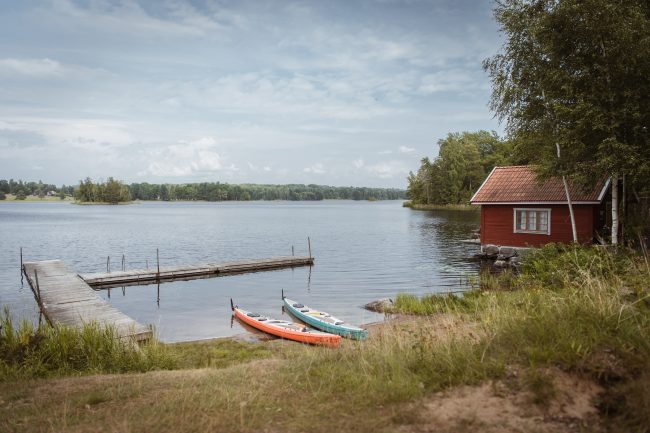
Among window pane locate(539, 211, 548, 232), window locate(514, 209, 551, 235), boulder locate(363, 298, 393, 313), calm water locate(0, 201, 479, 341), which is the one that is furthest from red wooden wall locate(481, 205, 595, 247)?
boulder locate(363, 298, 393, 313)

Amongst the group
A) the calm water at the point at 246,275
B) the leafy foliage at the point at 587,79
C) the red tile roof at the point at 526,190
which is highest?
the leafy foliage at the point at 587,79

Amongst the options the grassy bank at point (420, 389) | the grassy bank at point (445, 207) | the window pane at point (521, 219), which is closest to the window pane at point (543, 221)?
the window pane at point (521, 219)

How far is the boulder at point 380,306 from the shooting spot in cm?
2120

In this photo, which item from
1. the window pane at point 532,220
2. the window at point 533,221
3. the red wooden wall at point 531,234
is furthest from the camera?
the window pane at point 532,220

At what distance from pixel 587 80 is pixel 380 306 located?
589 inches

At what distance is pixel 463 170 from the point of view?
117 metres

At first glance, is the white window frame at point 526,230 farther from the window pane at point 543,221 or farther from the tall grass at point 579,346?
the tall grass at point 579,346

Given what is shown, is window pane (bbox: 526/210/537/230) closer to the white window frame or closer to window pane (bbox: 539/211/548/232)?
the white window frame

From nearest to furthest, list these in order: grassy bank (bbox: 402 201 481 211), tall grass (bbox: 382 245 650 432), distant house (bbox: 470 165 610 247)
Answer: tall grass (bbox: 382 245 650 432) → distant house (bbox: 470 165 610 247) → grassy bank (bbox: 402 201 481 211)

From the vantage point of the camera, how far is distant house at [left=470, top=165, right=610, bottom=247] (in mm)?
29469

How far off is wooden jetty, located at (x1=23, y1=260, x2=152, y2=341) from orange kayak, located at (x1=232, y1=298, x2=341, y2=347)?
14.9 ft

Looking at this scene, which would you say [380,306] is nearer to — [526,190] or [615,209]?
[615,209]

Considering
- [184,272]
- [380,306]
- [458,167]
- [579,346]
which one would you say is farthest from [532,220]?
[458,167]

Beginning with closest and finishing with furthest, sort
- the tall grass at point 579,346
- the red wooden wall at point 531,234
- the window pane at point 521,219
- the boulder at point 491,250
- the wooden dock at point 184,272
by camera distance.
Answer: the tall grass at point 579,346 < the red wooden wall at point 531,234 < the wooden dock at point 184,272 < the window pane at point 521,219 < the boulder at point 491,250
